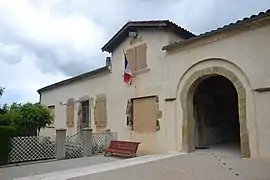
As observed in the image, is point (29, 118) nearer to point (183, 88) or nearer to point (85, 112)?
point (85, 112)

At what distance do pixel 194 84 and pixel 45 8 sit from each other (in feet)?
19.7

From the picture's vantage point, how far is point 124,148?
1112 cm

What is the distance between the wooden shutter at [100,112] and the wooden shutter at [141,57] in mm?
3085

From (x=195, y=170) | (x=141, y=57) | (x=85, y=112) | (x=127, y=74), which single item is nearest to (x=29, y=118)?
(x=85, y=112)

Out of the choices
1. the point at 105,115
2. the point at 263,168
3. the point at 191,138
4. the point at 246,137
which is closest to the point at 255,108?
the point at 246,137

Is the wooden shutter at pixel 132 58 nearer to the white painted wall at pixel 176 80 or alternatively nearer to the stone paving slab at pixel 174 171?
the white painted wall at pixel 176 80

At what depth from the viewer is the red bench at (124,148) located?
10721 millimetres

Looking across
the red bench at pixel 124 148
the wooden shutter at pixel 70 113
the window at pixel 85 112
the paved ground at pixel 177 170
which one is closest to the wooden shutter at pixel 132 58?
the red bench at pixel 124 148

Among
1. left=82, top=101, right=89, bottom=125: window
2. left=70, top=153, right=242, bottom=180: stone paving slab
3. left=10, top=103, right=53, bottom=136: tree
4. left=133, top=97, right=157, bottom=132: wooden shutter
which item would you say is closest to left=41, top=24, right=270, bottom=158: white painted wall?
left=133, top=97, right=157, bottom=132: wooden shutter

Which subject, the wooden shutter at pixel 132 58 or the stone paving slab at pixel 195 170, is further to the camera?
the wooden shutter at pixel 132 58

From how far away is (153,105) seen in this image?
1163 cm

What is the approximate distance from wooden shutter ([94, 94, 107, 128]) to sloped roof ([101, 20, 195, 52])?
8.39ft

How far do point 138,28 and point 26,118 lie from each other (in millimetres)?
6345

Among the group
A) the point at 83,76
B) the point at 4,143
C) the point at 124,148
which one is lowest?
the point at 124,148
